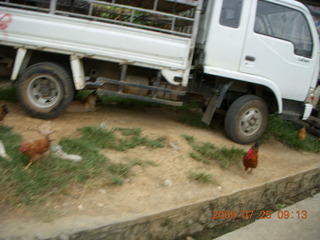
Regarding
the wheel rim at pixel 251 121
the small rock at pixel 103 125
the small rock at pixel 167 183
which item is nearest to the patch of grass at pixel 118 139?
the small rock at pixel 103 125

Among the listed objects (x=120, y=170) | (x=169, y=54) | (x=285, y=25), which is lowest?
(x=120, y=170)

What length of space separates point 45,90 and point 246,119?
3167 mm

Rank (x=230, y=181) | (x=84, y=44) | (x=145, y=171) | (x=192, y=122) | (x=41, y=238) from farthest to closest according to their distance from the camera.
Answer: (x=192, y=122), (x=84, y=44), (x=230, y=181), (x=145, y=171), (x=41, y=238)

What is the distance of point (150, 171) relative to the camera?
3725mm

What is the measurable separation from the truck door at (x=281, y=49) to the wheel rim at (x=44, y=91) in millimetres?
2805

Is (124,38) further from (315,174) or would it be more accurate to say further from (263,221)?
(315,174)

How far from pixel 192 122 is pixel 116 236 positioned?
309 centimetres

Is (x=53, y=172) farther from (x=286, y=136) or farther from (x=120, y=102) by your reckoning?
(x=286, y=136)

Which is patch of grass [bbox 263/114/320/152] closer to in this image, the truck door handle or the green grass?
the truck door handle

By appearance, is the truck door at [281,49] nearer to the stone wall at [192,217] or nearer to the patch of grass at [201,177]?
the stone wall at [192,217]

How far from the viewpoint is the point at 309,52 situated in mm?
5074

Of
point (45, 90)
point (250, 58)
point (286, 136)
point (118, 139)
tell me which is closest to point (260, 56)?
point (250, 58)

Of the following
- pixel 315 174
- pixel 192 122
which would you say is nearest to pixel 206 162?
pixel 192 122

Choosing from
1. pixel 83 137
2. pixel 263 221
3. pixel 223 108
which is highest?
pixel 223 108
